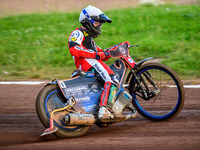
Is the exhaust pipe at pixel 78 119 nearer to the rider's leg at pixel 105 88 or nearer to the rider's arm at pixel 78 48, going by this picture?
the rider's leg at pixel 105 88

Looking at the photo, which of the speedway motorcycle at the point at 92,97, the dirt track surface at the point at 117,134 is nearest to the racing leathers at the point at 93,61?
the speedway motorcycle at the point at 92,97

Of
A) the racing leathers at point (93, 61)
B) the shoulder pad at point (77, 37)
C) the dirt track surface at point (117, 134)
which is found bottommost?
the dirt track surface at point (117, 134)

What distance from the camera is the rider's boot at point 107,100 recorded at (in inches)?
194

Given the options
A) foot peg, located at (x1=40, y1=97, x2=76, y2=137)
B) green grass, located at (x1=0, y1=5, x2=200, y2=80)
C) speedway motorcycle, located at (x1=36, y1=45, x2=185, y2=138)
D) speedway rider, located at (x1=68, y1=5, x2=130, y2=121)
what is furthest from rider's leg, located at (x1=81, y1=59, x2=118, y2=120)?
green grass, located at (x1=0, y1=5, x2=200, y2=80)

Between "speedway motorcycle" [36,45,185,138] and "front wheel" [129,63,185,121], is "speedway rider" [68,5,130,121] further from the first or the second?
"front wheel" [129,63,185,121]

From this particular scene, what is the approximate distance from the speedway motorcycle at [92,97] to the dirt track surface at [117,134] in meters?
0.19

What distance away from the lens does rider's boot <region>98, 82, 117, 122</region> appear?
4.92 meters

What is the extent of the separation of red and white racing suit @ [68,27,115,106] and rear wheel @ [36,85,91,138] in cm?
56

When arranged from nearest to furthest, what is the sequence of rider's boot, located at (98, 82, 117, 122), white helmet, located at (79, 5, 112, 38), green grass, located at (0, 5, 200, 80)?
rider's boot, located at (98, 82, 117, 122) < white helmet, located at (79, 5, 112, 38) < green grass, located at (0, 5, 200, 80)

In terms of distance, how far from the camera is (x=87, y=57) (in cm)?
512

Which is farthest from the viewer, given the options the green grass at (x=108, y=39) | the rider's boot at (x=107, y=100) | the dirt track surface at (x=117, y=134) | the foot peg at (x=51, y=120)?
the green grass at (x=108, y=39)

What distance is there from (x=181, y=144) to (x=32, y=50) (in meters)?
7.50

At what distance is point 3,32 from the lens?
12930mm

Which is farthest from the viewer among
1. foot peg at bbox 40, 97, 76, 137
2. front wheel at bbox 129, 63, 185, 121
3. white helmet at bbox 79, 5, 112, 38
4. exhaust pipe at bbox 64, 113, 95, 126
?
front wheel at bbox 129, 63, 185, 121
